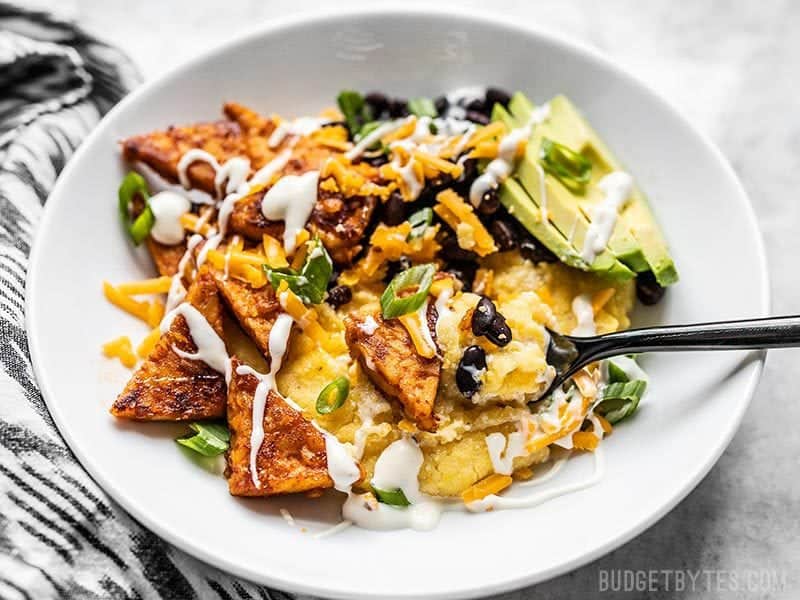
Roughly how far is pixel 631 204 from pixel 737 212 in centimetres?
44

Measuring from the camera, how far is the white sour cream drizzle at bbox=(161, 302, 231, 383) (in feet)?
11.9

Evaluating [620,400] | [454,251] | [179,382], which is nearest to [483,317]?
[454,251]

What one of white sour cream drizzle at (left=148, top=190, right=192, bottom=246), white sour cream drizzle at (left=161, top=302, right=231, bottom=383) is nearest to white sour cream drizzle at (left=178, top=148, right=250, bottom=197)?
white sour cream drizzle at (left=148, top=190, right=192, bottom=246)

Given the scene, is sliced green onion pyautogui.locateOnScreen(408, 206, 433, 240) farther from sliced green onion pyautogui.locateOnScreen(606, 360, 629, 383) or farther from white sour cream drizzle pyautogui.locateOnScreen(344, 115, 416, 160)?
sliced green onion pyautogui.locateOnScreen(606, 360, 629, 383)

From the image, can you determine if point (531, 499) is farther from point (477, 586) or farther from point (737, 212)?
point (737, 212)

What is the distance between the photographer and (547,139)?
4.13 meters

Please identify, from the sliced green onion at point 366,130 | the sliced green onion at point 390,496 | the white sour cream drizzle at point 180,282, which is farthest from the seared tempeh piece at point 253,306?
the sliced green onion at point 366,130

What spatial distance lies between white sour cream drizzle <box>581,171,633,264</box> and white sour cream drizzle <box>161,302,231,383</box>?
4.93 feet

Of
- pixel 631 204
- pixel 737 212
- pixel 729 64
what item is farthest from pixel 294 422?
pixel 729 64

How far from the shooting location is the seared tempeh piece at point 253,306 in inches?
142

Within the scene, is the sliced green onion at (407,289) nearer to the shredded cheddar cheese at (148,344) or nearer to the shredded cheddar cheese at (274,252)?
the shredded cheddar cheese at (274,252)

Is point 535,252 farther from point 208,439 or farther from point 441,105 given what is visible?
point 208,439

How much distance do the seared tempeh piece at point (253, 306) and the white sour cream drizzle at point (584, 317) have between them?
1.23 meters

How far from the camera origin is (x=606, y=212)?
153 inches
